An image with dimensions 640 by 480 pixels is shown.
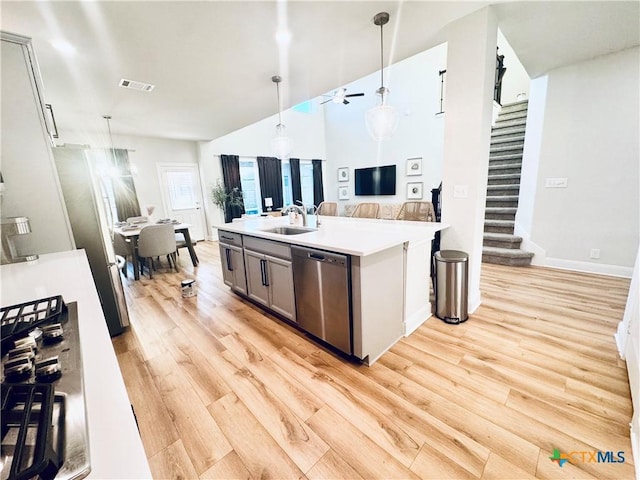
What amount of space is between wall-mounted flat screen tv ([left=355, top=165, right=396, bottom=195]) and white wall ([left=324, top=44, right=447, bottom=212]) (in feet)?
0.45

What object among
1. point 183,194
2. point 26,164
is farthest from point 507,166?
point 183,194

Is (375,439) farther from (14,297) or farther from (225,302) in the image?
(225,302)

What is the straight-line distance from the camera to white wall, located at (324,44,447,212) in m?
5.96

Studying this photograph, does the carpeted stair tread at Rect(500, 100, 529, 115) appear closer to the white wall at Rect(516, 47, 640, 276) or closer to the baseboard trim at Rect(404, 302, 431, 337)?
the white wall at Rect(516, 47, 640, 276)

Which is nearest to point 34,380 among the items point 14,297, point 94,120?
point 14,297

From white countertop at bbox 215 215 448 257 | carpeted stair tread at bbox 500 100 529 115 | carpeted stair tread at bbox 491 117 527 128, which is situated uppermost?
carpeted stair tread at bbox 500 100 529 115

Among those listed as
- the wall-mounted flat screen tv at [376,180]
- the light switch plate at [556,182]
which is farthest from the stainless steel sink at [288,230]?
the wall-mounted flat screen tv at [376,180]

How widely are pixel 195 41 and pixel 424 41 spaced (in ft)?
7.07

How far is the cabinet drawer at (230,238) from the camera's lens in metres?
2.83

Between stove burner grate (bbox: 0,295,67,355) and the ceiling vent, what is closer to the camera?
stove burner grate (bbox: 0,295,67,355)

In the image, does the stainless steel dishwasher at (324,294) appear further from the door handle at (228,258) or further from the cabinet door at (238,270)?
the door handle at (228,258)

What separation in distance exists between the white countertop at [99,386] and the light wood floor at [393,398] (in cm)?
90

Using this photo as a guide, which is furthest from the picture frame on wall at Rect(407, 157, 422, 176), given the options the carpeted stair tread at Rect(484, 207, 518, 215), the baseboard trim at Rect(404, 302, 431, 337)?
the baseboard trim at Rect(404, 302, 431, 337)

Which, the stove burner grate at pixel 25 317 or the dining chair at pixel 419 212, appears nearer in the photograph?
the stove burner grate at pixel 25 317
